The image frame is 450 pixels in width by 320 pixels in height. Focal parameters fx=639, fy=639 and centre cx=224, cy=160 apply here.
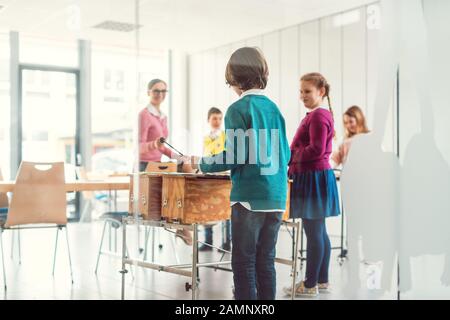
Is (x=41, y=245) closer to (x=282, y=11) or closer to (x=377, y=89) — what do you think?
(x=282, y=11)

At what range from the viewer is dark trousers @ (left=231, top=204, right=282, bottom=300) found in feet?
9.71

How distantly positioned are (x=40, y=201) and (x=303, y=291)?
1.65 m

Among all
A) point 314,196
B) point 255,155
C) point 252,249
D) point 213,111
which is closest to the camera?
point 252,249

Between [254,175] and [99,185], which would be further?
[99,185]

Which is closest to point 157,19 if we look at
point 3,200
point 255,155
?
point 255,155

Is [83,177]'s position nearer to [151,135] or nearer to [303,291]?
[151,135]

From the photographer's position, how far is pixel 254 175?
304 centimetres

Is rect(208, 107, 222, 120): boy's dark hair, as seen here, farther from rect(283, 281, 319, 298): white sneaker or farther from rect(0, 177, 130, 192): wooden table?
rect(283, 281, 319, 298): white sneaker

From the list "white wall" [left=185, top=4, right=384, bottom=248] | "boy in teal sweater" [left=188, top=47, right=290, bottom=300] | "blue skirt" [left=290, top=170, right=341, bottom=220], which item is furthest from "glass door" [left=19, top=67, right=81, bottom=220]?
"blue skirt" [left=290, top=170, right=341, bottom=220]

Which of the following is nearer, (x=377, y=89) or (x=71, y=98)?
(x=71, y=98)

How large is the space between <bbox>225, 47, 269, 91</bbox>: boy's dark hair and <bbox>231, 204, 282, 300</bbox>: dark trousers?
0.61m

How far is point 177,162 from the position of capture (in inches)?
137
